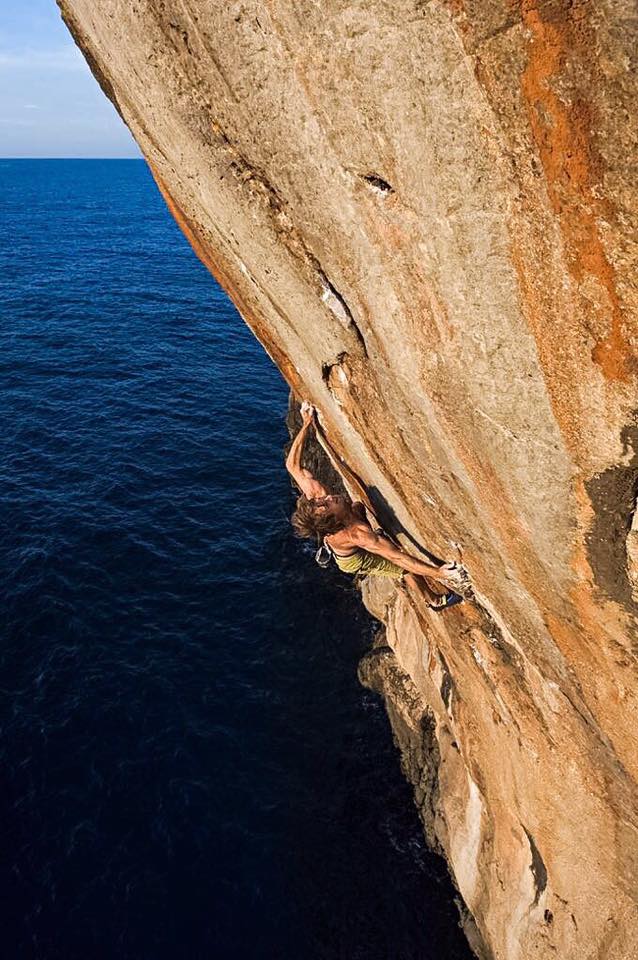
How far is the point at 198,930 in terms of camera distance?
1636cm

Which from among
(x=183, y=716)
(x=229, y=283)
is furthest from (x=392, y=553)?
(x=183, y=716)

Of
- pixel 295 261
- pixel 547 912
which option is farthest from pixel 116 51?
pixel 547 912

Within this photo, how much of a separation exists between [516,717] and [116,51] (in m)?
11.7

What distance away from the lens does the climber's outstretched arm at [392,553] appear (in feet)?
31.9

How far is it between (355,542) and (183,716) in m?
15.0

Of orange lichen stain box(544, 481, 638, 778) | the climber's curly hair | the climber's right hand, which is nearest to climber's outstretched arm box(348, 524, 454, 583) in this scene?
the climber's curly hair

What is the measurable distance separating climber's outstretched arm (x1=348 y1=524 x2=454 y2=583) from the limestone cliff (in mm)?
395

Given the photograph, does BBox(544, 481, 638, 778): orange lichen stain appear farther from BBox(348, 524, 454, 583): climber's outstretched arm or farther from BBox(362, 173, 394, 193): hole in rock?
BBox(362, 173, 394, 193): hole in rock

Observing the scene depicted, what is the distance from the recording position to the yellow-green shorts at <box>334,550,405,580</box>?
34.0ft

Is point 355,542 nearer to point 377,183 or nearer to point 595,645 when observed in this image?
point 595,645

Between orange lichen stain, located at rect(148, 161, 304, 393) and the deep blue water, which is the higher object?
orange lichen stain, located at rect(148, 161, 304, 393)

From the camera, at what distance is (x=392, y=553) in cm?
986

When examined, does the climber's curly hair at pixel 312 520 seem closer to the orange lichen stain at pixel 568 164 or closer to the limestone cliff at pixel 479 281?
the limestone cliff at pixel 479 281

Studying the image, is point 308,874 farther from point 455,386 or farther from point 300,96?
point 300,96
